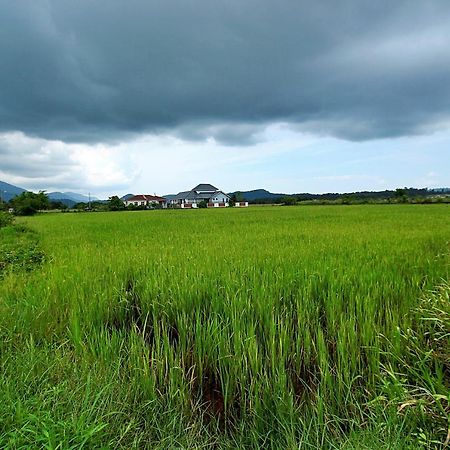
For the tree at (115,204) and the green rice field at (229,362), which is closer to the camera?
the green rice field at (229,362)

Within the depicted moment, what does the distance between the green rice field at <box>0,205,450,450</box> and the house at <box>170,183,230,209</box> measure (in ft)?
230

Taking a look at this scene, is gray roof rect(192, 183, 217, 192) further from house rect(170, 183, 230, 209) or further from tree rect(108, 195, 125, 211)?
tree rect(108, 195, 125, 211)

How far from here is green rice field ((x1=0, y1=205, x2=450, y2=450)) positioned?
162 centimetres

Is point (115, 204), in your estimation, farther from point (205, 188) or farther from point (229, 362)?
point (229, 362)

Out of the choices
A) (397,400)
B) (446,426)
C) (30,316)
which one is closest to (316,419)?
(397,400)

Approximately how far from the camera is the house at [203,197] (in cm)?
7531

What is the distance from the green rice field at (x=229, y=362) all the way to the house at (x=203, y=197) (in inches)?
2760

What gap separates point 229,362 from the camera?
215cm

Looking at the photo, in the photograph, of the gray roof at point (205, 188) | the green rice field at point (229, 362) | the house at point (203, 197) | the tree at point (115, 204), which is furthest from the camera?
the gray roof at point (205, 188)

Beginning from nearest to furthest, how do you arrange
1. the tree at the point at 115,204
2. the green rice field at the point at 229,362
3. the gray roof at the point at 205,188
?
1. the green rice field at the point at 229,362
2. the tree at the point at 115,204
3. the gray roof at the point at 205,188

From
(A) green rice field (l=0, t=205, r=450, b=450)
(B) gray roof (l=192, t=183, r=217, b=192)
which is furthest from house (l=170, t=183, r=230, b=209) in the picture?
(A) green rice field (l=0, t=205, r=450, b=450)

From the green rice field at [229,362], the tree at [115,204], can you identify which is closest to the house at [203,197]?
the tree at [115,204]

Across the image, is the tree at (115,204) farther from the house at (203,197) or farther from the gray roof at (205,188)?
the gray roof at (205,188)

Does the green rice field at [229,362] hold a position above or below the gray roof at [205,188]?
below
